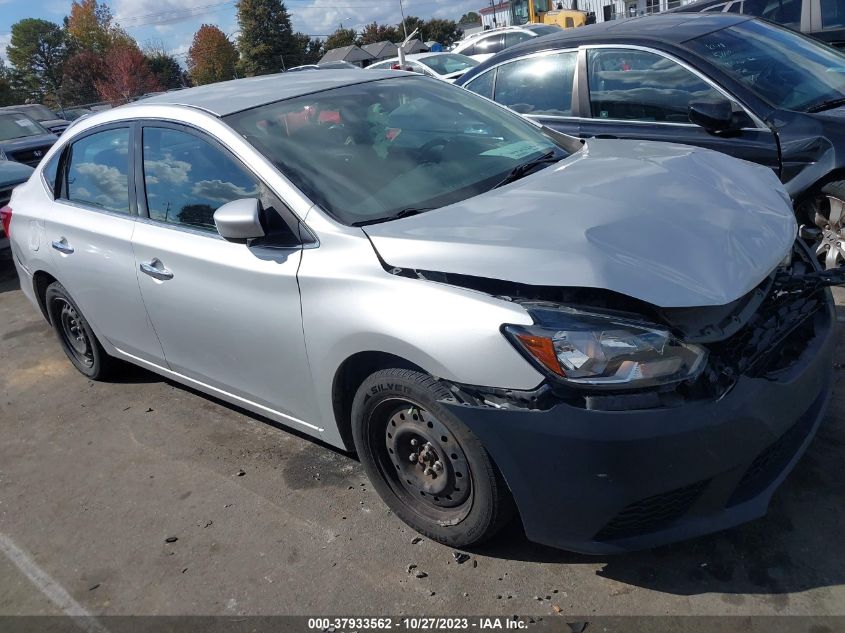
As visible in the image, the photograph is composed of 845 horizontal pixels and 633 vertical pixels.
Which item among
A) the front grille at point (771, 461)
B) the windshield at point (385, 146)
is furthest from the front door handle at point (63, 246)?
the front grille at point (771, 461)

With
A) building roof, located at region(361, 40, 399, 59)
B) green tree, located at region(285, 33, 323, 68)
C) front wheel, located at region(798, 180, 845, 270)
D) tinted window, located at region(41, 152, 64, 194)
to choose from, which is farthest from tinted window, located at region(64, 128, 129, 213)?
green tree, located at region(285, 33, 323, 68)

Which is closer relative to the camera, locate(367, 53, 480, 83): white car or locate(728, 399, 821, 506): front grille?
locate(728, 399, 821, 506): front grille

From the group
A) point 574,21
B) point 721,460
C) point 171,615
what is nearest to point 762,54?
point 721,460

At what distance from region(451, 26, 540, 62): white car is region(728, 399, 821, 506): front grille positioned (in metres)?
18.8

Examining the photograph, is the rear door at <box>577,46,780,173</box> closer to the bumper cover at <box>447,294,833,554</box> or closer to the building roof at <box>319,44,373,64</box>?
the bumper cover at <box>447,294,833,554</box>

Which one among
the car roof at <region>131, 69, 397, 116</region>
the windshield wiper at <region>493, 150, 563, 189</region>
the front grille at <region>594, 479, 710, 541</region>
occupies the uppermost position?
the car roof at <region>131, 69, 397, 116</region>


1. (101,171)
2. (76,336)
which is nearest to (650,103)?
(101,171)

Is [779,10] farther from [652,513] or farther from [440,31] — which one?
[440,31]

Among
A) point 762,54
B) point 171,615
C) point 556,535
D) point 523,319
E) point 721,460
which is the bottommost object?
point 171,615

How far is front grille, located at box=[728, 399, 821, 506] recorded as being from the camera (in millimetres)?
2381

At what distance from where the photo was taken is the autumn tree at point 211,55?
250 ft

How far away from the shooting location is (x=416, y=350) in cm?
245

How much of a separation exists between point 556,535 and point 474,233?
3.43ft

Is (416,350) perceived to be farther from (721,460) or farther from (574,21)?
(574,21)
